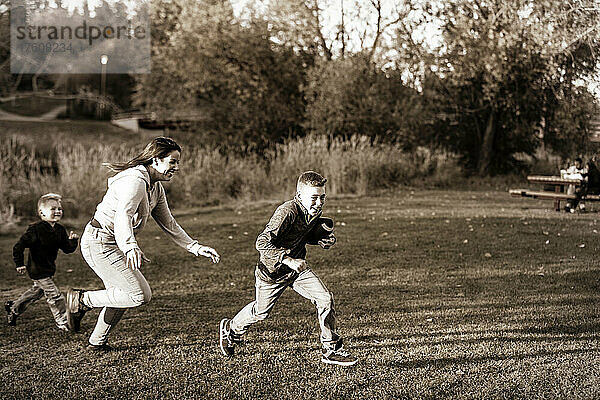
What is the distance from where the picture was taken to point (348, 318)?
5441 millimetres

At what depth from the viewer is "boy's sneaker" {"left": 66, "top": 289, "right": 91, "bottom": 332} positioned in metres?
4.56

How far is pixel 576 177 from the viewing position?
11.0 m

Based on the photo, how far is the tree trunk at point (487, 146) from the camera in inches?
715

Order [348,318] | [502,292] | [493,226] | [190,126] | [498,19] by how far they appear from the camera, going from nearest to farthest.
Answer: [348,318] < [502,292] < [493,226] < [498,19] < [190,126]

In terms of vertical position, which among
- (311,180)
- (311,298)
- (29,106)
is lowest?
(311,298)

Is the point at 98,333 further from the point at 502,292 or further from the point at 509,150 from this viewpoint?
the point at 509,150

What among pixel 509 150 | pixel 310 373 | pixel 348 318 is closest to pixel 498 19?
pixel 509 150

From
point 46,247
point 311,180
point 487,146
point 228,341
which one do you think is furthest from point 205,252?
point 487,146

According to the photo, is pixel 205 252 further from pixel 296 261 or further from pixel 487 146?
pixel 487 146

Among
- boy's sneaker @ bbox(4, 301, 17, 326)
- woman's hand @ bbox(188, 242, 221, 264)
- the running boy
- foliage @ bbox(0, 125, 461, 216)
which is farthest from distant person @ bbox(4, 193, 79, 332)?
foliage @ bbox(0, 125, 461, 216)

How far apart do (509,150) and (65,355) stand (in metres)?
15.5

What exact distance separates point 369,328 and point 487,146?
46.4 feet

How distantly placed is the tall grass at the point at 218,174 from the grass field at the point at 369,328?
10.5 ft

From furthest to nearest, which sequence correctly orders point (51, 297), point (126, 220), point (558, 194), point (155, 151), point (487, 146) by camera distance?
point (487, 146) < point (558, 194) < point (51, 297) < point (155, 151) < point (126, 220)
